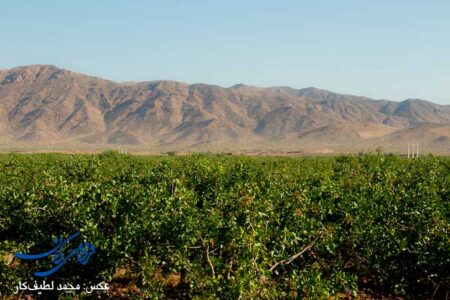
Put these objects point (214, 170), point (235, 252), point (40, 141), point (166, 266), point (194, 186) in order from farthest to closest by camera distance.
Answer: point (40, 141)
point (214, 170)
point (194, 186)
point (166, 266)
point (235, 252)

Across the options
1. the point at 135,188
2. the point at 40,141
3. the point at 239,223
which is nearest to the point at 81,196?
the point at 135,188

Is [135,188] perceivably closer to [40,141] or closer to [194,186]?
[194,186]

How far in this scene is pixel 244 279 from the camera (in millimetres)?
7594

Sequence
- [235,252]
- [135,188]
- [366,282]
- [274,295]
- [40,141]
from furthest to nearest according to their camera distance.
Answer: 1. [40,141]
2. [366,282]
3. [135,188]
4. [235,252]
5. [274,295]

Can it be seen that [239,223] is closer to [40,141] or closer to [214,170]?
[214,170]

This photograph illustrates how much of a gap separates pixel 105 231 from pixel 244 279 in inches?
160

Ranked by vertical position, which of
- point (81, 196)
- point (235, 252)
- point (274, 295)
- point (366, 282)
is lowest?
point (366, 282)

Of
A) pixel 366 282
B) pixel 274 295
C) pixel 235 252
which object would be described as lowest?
pixel 366 282

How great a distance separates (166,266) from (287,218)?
2943mm

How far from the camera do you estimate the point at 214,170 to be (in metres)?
17.7

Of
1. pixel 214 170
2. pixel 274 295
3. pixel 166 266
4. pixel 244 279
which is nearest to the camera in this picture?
pixel 244 279

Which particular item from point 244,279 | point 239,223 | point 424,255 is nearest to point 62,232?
point 239,223

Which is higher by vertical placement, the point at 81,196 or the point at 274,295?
the point at 81,196

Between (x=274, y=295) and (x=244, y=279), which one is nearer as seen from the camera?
(x=244, y=279)
